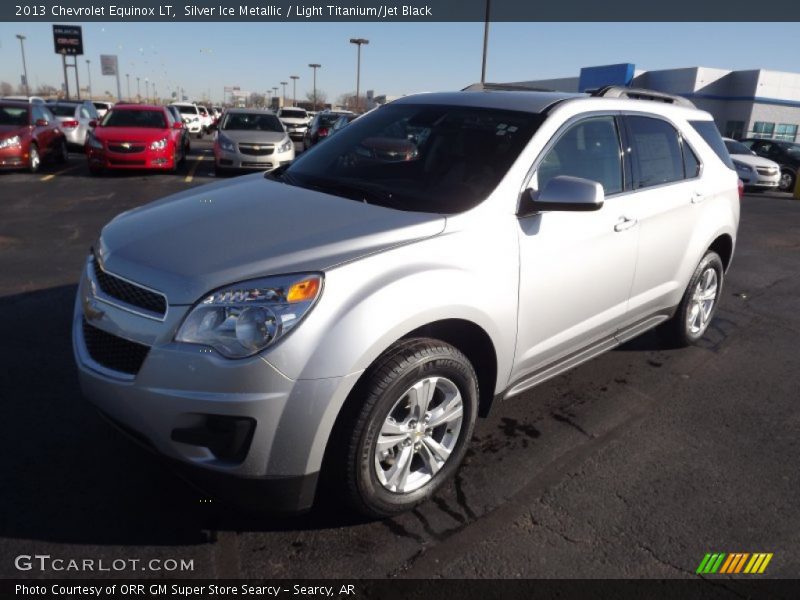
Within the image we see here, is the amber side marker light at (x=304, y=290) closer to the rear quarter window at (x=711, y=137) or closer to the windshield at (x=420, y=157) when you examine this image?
the windshield at (x=420, y=157)

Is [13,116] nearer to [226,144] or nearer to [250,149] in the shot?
[226,144]

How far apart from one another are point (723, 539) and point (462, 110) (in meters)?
2.58

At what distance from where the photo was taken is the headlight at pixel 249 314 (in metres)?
2.23

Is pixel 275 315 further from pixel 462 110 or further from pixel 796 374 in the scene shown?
pixel 796 374

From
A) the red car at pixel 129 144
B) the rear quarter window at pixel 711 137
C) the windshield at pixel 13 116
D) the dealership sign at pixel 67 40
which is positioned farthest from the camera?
the dealership sign at pixel 67 40

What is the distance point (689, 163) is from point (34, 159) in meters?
14.3

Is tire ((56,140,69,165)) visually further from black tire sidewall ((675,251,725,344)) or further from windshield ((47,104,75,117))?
black tire sidewall ((675,251,725,344))

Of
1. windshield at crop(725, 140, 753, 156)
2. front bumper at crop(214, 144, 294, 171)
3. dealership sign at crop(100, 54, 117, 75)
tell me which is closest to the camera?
front bumper at crop(214, 144, 294, 171)

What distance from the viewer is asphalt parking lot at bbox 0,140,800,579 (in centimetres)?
250

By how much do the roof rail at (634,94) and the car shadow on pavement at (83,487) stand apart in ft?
10.4

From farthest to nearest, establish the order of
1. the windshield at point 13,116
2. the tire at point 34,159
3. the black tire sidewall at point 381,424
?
the windshield at point 13,116, the tire at point 34,159, the black tire sidewall at point 381,424

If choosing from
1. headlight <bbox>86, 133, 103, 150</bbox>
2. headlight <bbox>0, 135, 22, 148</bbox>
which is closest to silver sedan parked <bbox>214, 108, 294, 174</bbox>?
headlight <bbox>86, 133, 103, 150</bbox>

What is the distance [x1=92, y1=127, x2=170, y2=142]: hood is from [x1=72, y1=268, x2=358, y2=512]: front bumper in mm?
12257

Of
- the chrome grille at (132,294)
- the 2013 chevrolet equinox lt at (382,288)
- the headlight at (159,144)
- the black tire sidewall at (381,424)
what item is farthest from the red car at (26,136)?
the black tire sidewall at (381,424)
